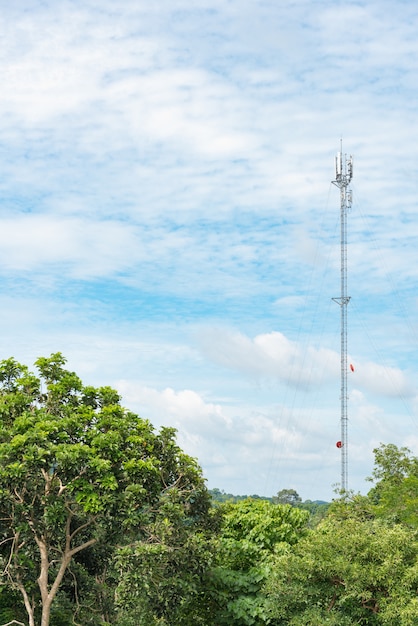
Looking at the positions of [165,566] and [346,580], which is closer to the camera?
[165,566]

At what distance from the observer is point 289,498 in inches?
3863

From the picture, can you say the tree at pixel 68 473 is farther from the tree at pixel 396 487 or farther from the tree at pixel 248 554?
the tree at pixel 396 487

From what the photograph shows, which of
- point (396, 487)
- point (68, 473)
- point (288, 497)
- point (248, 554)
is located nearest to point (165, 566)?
point (68, 473)

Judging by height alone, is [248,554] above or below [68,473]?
below

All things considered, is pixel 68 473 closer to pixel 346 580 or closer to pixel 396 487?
pixel 346 580

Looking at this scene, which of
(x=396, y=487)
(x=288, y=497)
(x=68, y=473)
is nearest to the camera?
(x=68, y=473)

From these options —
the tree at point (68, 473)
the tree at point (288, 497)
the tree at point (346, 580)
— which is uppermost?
the tree at point (288, 497)

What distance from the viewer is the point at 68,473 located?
51.9 feet

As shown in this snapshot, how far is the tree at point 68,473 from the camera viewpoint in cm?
1564

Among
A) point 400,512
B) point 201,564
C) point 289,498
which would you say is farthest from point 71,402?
point 289,498

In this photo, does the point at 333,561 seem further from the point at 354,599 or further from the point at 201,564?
the point at 201,564

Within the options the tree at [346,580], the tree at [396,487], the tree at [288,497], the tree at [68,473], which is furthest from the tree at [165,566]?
the tree at [288,497]

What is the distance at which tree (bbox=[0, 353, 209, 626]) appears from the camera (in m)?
15.6

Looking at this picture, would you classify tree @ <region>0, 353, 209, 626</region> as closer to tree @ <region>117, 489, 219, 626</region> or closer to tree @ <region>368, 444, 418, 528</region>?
tree @ <region>117, 489, 219, 626</region>
